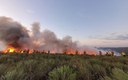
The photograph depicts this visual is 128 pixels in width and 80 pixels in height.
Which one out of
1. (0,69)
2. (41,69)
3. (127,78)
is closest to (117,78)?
(127,78)

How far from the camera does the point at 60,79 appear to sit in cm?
343

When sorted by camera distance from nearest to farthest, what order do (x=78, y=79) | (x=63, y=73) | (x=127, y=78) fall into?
(x=127, y=78)
(x=63, y=73)
(x=78, y=79)

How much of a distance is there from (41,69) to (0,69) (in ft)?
4.33

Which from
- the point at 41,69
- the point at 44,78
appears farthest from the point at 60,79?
the point at 41,69

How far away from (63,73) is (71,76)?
A: 0.25 meters

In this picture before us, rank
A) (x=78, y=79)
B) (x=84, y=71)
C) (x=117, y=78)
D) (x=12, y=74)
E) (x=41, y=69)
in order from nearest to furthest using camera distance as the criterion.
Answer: (x=117, y=78)
(x=12, y=74)
(x=78, y=79)
(x=84, y=71)
(x=41, y=69)

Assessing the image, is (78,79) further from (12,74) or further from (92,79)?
(12,74)

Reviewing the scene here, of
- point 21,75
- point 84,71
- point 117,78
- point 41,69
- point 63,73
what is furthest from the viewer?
point 41,69

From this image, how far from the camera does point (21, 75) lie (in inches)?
128

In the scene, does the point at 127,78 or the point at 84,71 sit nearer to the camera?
the point at 127,78

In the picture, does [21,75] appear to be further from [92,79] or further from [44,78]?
[92,79]

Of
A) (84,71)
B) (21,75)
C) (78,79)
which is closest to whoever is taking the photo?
(21,75)

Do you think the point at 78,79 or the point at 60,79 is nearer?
the point at 60,79

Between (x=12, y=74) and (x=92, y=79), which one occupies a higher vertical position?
(x=12, y=74)
